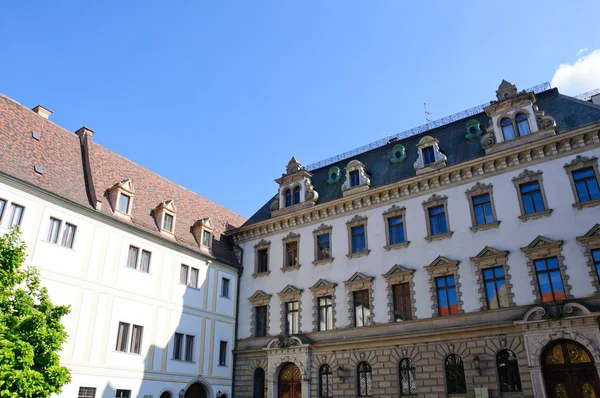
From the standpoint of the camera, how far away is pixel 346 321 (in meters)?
28.0

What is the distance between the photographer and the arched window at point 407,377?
2458 centimetres

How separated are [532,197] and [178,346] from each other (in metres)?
21.2

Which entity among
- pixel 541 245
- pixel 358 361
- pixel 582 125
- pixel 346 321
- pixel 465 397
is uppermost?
pixel 582 125

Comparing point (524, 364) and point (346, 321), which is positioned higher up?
point (346, 321)

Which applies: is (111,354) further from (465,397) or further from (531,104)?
(531,104)

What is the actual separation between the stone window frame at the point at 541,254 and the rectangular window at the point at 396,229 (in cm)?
672

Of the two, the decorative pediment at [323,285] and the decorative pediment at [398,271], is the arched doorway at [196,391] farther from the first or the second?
the decorative pediment at [398,271]

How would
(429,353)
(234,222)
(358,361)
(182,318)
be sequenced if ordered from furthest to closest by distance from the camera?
1. (234,222)
2. (182,318)
3. (358,361)
4. (429,353)

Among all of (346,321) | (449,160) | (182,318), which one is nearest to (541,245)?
(449,160)

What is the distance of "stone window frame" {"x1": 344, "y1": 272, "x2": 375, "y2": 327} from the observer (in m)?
27.5

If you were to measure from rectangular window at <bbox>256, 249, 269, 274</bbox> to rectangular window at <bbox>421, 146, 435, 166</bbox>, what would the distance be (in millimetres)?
12428

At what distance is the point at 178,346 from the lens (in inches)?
1129

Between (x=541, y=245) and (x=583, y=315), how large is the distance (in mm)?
3649

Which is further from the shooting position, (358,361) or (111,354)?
(358,361)
